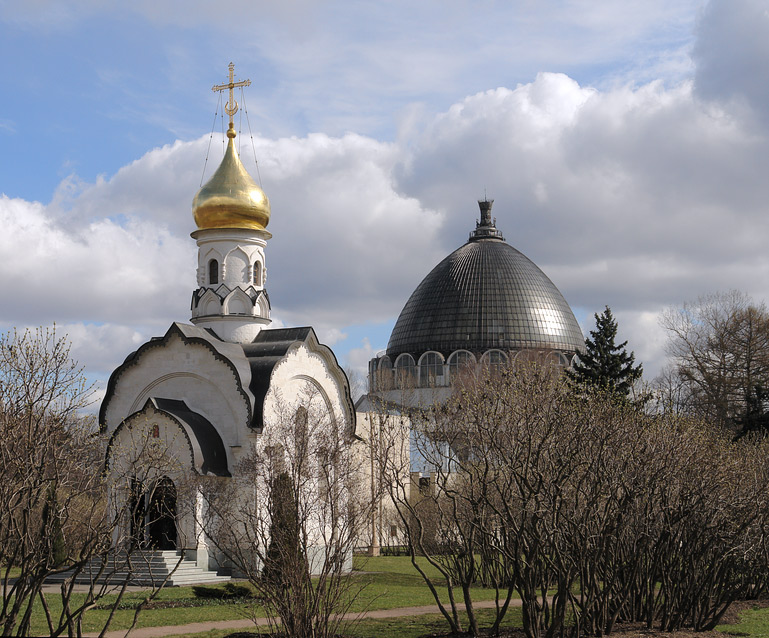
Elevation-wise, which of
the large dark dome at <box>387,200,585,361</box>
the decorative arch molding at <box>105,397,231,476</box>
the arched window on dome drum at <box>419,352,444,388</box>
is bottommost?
the decorative arch molding at <box>105,397,231,476</box>

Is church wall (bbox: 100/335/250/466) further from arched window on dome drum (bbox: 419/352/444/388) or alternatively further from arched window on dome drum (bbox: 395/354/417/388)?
arched window on dome drum (bbox: 419/352/444/388)

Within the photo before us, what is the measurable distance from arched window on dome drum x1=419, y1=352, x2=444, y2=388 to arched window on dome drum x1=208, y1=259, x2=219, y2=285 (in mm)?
27730

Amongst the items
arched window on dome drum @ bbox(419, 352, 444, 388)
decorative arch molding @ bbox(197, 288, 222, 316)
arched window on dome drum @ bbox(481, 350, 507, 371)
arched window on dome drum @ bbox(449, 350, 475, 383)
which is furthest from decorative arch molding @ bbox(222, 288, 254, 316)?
arched window on dome drum @ bbox(419, 352, 444, 388)

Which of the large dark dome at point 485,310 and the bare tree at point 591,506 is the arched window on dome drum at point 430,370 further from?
the bare tree at point 591,506

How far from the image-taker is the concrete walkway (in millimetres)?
14734

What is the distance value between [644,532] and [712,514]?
1439 mm

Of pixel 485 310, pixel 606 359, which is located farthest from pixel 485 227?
pixel 606 359

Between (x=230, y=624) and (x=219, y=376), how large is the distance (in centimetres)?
1062

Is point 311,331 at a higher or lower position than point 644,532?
higher

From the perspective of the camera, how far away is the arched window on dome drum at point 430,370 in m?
55.4

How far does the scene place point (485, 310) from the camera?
5716cm

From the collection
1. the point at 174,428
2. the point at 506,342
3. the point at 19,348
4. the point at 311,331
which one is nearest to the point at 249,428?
the point at 174,428

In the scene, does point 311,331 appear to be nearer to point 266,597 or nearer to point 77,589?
point 77,589

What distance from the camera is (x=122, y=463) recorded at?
80.1ft
